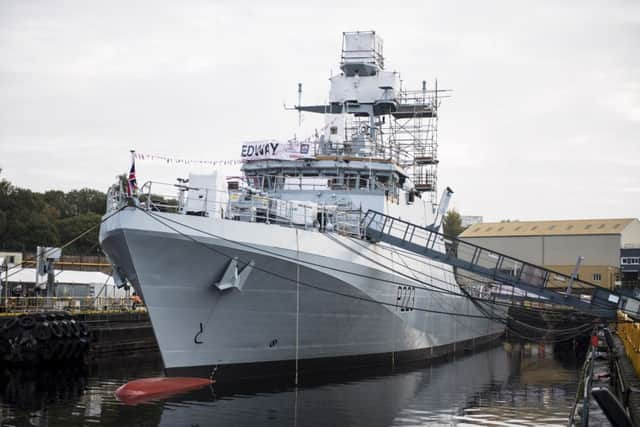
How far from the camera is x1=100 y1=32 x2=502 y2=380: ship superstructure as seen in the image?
19734mm

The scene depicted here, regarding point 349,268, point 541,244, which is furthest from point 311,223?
point 541,244

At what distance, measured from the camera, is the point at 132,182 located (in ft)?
62.9

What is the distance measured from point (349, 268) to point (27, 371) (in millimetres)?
11099

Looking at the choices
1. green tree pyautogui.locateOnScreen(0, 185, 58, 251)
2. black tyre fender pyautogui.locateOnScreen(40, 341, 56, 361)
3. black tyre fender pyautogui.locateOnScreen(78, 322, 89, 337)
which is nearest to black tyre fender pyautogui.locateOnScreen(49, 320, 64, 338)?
black tyre fender pyautogui.locateOnScreen(40, 341, 56, 361)

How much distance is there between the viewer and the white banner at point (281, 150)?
88.2 feet

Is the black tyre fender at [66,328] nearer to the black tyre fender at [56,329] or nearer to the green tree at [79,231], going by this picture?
the black tyre fender at [56,329]

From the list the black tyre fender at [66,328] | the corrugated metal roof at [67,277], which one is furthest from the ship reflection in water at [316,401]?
the corrugated metal roof at [67,277]

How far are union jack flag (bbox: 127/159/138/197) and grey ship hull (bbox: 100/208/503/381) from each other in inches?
19.5

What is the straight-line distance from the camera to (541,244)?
59.9 meters

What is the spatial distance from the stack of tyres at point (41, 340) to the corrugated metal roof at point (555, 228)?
41.6 metres

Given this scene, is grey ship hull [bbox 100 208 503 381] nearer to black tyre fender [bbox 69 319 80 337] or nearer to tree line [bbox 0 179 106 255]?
black tyre fender [bbox 69 319 80 337]

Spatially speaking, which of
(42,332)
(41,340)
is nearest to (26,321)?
(42,332)

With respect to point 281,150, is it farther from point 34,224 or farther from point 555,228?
point 34,224

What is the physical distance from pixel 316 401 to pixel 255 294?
10.8ft
